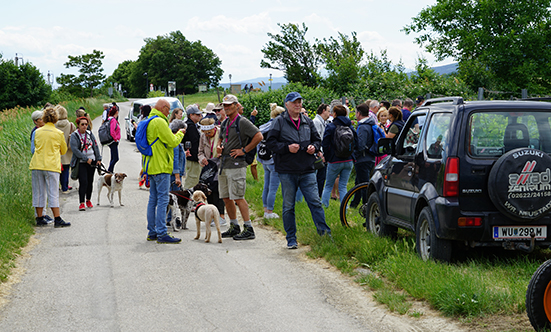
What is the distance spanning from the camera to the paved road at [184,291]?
17.1 feet

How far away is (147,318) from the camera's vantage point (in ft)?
17.6

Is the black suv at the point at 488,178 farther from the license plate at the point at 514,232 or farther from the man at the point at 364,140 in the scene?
the man at the point at 364,140

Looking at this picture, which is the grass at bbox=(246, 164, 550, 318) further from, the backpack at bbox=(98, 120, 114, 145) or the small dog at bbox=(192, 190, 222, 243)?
the backpack at bbox=(98, 120, 114, 145)

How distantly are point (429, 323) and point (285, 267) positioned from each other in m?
2.62

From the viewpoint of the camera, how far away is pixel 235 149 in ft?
29.6

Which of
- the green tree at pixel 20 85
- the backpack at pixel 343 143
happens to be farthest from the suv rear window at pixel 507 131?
the green tree at pixel 20 85

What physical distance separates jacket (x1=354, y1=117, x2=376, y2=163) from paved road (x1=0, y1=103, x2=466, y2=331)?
2665 millimetres

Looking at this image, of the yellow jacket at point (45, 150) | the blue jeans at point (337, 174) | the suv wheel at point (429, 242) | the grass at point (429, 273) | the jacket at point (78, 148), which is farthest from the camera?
the jacket at point (78, 148)

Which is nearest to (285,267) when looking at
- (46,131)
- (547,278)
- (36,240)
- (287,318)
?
(287,318)

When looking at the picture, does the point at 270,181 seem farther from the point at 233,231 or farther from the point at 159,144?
the point at 159,144

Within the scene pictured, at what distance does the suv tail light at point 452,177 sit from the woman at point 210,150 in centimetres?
475

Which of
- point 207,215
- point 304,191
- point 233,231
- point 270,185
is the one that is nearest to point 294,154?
point 304,191

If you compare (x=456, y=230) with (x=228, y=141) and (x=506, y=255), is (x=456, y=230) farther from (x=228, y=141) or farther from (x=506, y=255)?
(x=228, y=141)

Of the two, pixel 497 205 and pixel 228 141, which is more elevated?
pixel 228 141
